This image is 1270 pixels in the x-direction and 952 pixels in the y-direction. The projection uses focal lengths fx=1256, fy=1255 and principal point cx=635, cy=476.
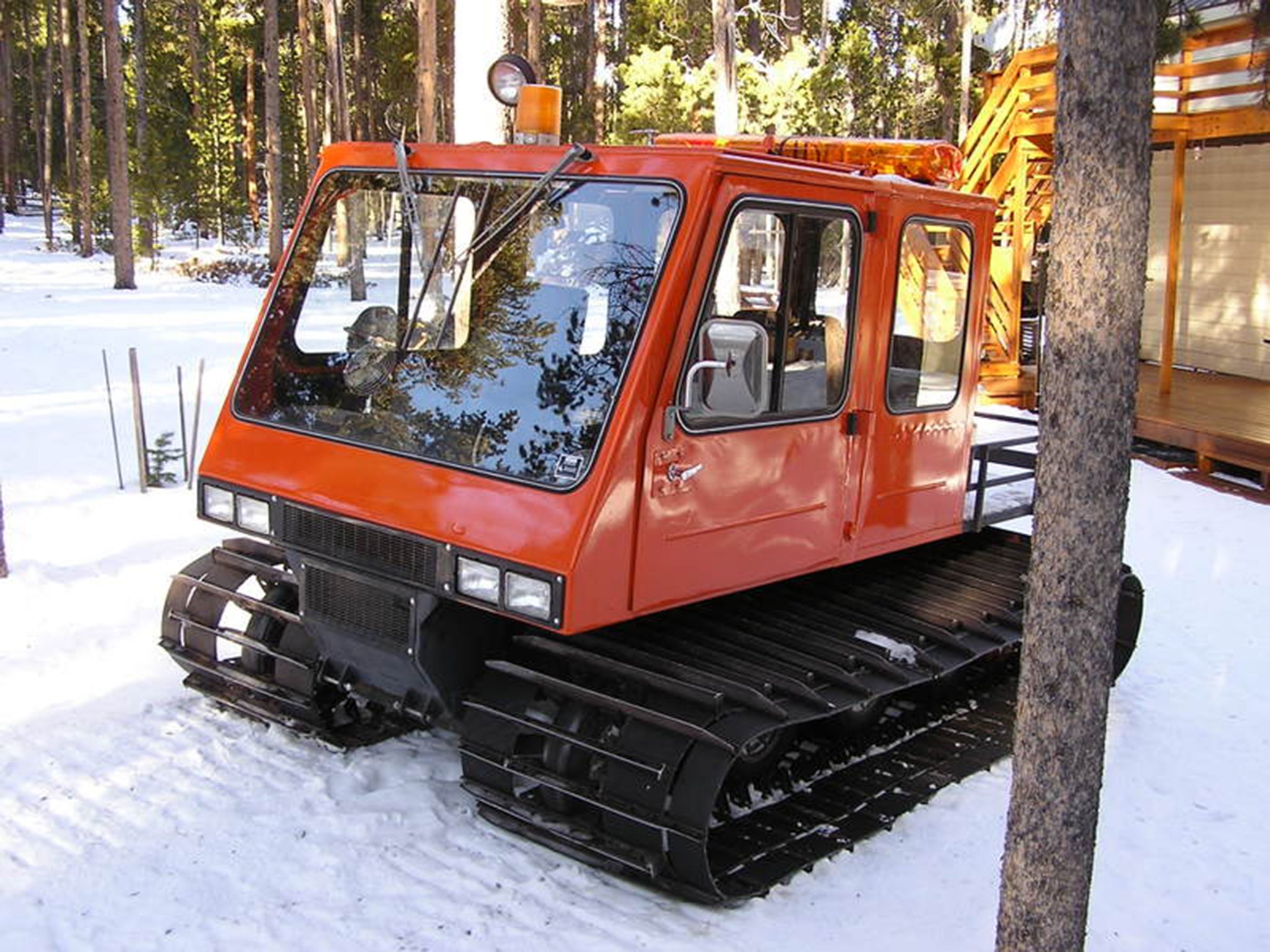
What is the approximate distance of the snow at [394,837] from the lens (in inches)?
163

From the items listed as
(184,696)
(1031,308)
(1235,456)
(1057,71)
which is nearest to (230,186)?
(1031,308)

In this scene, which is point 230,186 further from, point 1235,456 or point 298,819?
point 298,819

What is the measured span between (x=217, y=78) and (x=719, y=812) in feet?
121

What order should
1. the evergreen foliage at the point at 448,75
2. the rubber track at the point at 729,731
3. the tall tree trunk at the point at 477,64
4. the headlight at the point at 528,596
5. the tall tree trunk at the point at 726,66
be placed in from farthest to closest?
the evergreen foliage at the point at 448,75
the tall tree trunk at the point at 726,66
the tall tree trunk at the point at 477,64
the rubber track at the point at 729,731
the headlight at the point at 528,596

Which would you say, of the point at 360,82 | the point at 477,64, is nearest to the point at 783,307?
the point at 477,64

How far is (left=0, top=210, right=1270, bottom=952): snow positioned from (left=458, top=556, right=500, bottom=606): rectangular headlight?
3.35 feet

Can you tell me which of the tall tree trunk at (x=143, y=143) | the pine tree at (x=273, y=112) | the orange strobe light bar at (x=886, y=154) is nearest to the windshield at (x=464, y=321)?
the orange strobe light bar at (x=886, y=154)

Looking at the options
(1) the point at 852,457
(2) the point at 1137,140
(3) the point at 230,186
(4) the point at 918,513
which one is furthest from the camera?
(3) the point at 230,186

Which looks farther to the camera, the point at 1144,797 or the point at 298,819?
the point at 1144,797

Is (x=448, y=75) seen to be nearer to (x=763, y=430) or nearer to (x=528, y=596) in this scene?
(x=763, y=430)

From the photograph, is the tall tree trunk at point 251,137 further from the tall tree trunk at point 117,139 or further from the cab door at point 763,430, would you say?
the cab door at point 763,430

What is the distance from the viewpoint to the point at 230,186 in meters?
36.3

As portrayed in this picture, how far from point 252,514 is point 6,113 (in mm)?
47844

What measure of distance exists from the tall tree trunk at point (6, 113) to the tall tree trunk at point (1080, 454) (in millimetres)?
43340
